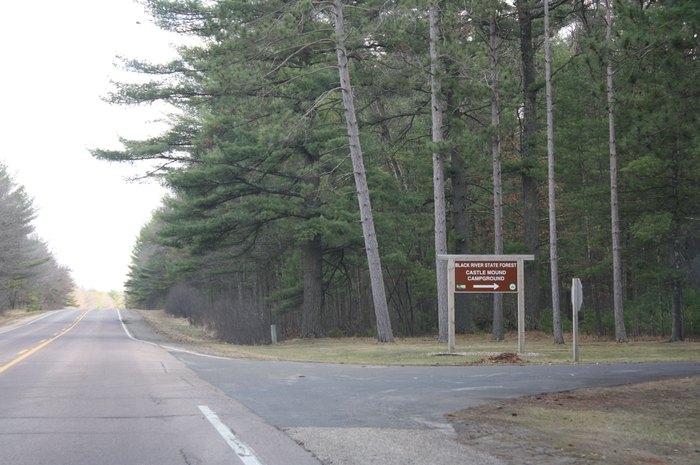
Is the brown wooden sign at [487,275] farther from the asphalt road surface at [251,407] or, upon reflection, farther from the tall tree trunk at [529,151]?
the tall tree trunk at [529,151]

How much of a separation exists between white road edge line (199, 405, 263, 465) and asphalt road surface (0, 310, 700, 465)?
12mm

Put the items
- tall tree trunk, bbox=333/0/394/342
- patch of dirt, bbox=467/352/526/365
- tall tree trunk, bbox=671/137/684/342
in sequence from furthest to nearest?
tall tree trunk, bbox=333/0/394/342
tall tree trunk, bbox=671/137/684/342
patch of dirt, bbox=467/352/526/365

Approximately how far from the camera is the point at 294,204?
1236 inches

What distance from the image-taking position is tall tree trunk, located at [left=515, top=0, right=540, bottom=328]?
96.6 feet

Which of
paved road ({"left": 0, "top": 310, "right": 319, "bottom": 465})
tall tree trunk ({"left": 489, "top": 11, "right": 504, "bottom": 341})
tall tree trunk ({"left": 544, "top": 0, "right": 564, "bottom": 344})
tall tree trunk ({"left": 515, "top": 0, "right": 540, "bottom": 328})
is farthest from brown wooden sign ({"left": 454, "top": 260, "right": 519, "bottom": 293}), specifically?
tall tree trunk ({"left": 515, "top": 0, "right": 540, "bottom": 328})

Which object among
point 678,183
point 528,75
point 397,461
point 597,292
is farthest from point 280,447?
point 597,292

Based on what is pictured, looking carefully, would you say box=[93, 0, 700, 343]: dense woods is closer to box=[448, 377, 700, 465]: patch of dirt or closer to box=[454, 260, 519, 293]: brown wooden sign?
box=[454, 260, 519, 293]: brown wooden sign

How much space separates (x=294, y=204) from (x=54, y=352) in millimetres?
12205

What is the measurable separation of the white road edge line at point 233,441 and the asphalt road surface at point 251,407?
0.01 m

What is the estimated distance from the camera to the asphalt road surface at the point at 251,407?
7320 mm

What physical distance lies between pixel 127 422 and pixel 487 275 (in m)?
13.1

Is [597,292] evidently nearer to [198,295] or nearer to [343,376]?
[343,376]

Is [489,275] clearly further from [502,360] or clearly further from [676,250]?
[676,250]

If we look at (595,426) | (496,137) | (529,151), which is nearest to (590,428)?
(595,426)
